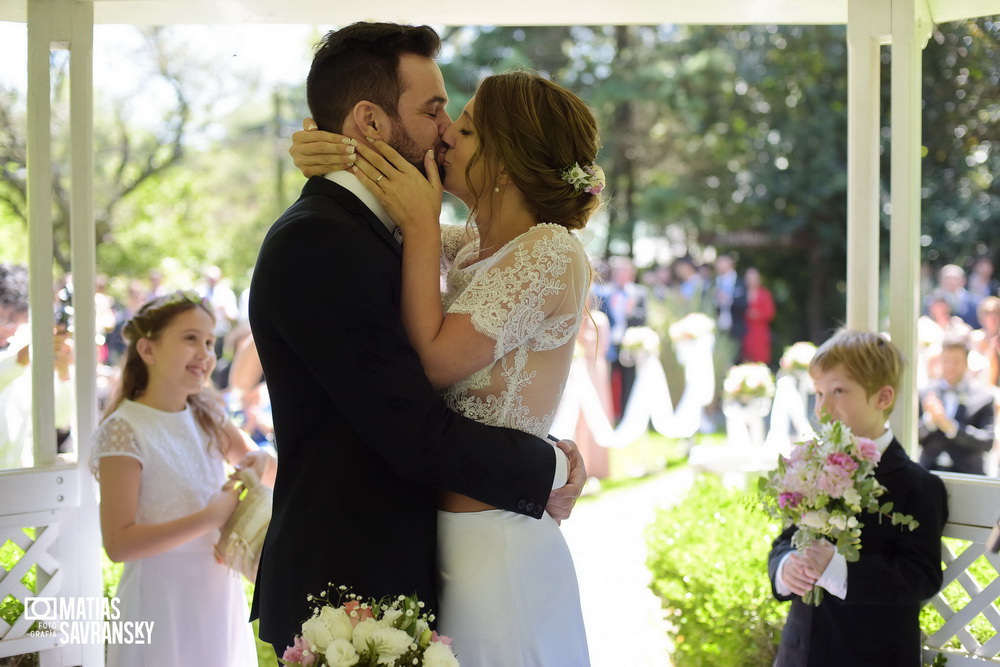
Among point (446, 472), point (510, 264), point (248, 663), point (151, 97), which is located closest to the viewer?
point (446, 472)

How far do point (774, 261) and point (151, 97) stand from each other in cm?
1209

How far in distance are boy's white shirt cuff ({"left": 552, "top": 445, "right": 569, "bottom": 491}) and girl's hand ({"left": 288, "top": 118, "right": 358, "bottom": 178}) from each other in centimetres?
90

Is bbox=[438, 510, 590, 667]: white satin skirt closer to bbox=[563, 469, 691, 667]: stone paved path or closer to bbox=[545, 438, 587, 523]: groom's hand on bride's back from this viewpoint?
bbox=[545, 438, 587, 523]: groom's hand on bride's back

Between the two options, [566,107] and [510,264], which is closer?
[510,264]

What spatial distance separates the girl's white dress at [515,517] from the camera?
97.9 inches

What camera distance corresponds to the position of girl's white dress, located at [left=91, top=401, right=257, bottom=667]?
3.69 m

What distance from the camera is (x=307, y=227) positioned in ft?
7.70

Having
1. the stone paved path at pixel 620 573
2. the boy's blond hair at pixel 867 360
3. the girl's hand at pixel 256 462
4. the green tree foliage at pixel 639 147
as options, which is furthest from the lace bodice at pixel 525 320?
the green tree foliage at pixel 639 147

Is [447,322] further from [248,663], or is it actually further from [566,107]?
[248,663]

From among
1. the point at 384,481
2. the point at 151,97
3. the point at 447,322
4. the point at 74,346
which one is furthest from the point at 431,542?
the point at 151,97

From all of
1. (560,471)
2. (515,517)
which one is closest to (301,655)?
(515,517)

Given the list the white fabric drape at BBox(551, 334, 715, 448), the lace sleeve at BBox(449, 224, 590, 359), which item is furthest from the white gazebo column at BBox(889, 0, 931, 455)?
the white fabric drape at BBox(551, 334, 715, 448)

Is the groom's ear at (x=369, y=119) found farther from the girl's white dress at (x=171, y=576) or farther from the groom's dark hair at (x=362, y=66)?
the girl's white dress at (x=171, y=576)

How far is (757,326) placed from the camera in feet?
50.9
